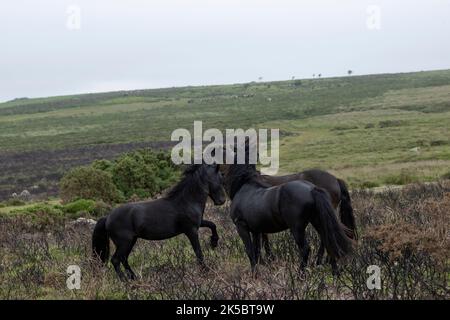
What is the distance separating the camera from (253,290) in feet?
21.2

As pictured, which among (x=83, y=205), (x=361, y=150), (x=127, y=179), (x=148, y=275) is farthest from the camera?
(x=361, y=150)

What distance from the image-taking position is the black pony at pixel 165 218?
8.11m

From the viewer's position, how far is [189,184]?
8438mm

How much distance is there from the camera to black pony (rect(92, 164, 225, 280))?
26.6 feet

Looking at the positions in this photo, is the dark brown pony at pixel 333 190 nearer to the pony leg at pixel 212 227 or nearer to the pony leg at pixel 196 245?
the pony leg at pixel 212 227

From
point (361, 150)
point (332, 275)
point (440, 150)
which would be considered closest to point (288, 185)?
point (332, 275)

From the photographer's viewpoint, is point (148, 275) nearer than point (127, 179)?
Yes

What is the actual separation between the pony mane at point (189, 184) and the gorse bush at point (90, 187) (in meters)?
12.5

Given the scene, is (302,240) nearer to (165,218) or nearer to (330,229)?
(330,229)

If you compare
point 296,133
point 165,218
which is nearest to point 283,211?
point 165,218

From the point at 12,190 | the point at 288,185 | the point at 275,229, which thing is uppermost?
the point at 288,185

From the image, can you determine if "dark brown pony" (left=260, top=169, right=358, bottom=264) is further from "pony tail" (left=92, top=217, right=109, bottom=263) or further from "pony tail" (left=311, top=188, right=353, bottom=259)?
"pony tail" (left=92, top=217, right=109, bottom=263)
